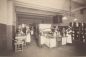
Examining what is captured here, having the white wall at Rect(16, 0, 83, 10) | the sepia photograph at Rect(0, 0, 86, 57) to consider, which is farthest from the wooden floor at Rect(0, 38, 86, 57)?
the white wall at Rect(16, 0, 83, 10)

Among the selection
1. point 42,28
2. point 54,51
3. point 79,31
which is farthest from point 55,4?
point 54,51

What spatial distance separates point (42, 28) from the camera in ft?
6.05

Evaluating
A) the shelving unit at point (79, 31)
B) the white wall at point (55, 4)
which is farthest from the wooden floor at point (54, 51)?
the white wall at point (55, 4)

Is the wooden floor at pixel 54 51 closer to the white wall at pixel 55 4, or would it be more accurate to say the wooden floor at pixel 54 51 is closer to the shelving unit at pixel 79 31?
the shelving unit at pixel 79 31

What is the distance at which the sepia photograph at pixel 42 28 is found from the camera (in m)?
1.80

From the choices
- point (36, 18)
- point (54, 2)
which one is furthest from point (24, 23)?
point (54, 2)

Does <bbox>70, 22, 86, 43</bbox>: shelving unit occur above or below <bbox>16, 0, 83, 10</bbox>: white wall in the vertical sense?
below

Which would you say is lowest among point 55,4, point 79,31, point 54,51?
point 54,51

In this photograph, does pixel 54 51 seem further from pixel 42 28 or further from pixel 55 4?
pixel 55 4

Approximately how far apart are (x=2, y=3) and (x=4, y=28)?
471mm

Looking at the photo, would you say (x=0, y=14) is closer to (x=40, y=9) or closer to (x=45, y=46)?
(x=40, y=9)

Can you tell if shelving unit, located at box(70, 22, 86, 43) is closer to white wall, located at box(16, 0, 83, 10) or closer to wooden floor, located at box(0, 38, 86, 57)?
wooden floor, located at box(0, 38, 86, 57)

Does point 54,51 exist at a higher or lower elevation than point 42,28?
lower

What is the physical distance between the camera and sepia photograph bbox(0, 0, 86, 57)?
1.80m
